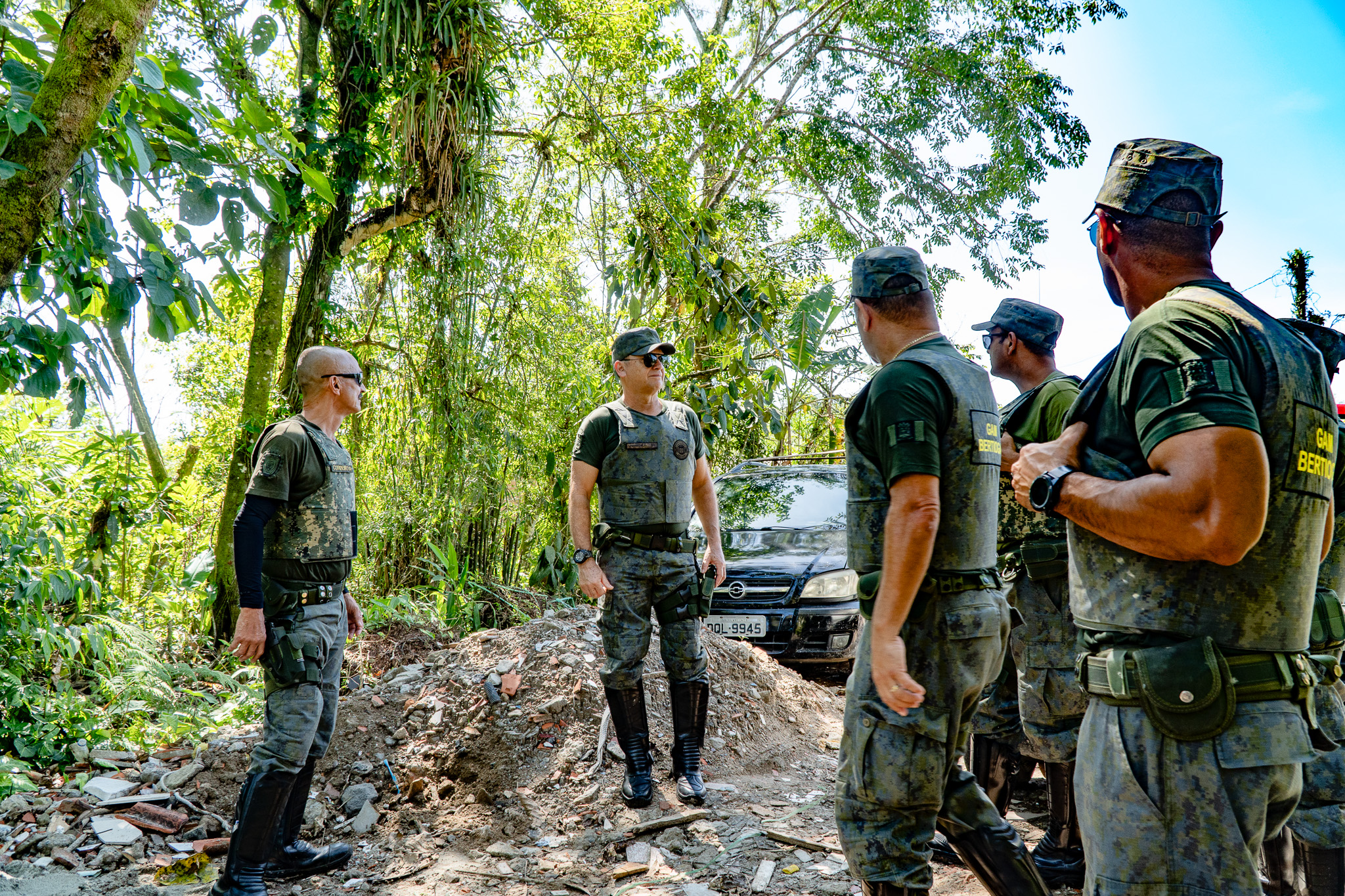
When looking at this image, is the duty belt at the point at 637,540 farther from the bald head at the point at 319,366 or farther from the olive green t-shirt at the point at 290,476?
the bald head at the point at 319,366

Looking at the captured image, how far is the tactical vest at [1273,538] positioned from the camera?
1490mm

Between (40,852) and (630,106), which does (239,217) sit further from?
(630,106)

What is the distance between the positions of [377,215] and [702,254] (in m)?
2.81

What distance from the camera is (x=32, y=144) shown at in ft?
7.04

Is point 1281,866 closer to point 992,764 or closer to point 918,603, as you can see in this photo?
point 992,764

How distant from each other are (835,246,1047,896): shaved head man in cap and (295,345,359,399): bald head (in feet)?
7.24

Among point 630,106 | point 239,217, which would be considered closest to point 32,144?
point 239,217

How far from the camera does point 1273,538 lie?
4.93 ft

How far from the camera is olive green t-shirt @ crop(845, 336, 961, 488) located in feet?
7.30

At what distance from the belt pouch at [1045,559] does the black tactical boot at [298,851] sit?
3019 mm

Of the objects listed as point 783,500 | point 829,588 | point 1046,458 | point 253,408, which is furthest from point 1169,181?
point 253,408

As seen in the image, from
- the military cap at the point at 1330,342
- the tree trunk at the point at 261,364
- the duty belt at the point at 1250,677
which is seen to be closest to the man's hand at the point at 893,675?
the duty belt at the point at 1250,677

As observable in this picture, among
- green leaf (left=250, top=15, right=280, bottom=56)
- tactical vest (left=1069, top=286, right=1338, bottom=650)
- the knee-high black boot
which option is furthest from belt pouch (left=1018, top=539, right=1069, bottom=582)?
A: green leaf (left=250, top=15, right=280, bottom=56)

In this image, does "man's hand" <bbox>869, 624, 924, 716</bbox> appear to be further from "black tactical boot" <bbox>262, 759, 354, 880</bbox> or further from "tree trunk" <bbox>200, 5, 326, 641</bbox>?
"tree trunk" <bbox>200, 5, 326, 641</bbox>
